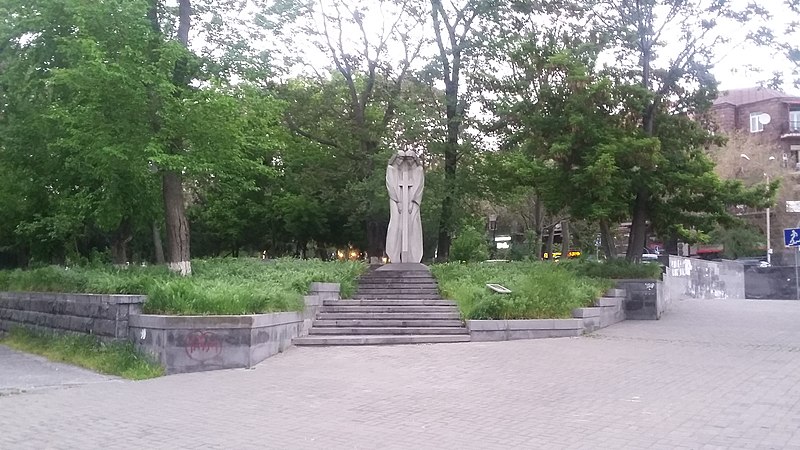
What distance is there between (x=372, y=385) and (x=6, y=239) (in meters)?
25.1

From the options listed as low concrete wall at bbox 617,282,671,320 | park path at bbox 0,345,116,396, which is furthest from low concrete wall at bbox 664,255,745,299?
park path at bbox 0,345,116,396

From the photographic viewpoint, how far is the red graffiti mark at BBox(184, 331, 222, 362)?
12.0m

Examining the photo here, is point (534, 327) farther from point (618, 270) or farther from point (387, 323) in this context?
point (618, 270)

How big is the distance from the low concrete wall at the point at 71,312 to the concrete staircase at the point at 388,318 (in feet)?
10.6

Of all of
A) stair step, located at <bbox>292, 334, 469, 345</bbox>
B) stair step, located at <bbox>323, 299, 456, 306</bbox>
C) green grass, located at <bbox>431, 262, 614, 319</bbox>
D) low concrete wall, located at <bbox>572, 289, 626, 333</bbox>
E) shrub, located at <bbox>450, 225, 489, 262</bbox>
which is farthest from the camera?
shrub, located at <bbox>450, 225, 489, 262</bbox>

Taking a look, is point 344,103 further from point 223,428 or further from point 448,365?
point 223,428

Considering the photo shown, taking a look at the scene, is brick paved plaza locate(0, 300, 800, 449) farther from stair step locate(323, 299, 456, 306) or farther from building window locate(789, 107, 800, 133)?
building window locate(789, 107, 800, 133)

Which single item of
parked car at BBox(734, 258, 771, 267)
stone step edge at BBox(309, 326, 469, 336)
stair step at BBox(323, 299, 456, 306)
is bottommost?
stone step edge at BBox(309, 326, 469, 336)

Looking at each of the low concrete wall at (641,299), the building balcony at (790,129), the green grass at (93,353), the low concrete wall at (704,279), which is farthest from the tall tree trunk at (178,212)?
the building balcony at (790,129)

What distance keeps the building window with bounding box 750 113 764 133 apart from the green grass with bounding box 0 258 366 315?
47112 mm

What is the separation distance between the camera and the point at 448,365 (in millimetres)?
11844

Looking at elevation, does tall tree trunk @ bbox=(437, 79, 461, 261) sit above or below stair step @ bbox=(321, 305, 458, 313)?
above

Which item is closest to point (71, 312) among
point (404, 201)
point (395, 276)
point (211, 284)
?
point (211, 284)

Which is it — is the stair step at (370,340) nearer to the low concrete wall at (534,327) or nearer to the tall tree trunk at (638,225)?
the low concrete wall at (534,327)
